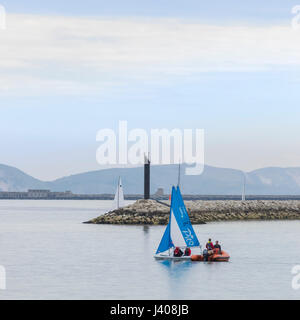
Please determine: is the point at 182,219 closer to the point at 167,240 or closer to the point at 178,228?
the point at 178,228

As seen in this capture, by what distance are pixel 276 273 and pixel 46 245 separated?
2999 centimetres

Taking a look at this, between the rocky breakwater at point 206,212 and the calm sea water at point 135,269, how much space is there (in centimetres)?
1594

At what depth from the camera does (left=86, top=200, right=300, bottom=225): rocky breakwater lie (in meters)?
103

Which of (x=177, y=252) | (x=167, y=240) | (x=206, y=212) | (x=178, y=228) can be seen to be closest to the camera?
(x=177, y=252)

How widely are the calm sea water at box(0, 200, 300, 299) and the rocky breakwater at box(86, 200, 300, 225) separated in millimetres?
15940

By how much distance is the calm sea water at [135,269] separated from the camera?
42.6m

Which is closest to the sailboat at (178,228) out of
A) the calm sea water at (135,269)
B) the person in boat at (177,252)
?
the person in boat at (177,252)

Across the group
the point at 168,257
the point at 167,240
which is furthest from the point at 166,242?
the point at 168,257

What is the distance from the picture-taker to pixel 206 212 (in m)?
116

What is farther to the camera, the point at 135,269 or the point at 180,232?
the point at 180,232
